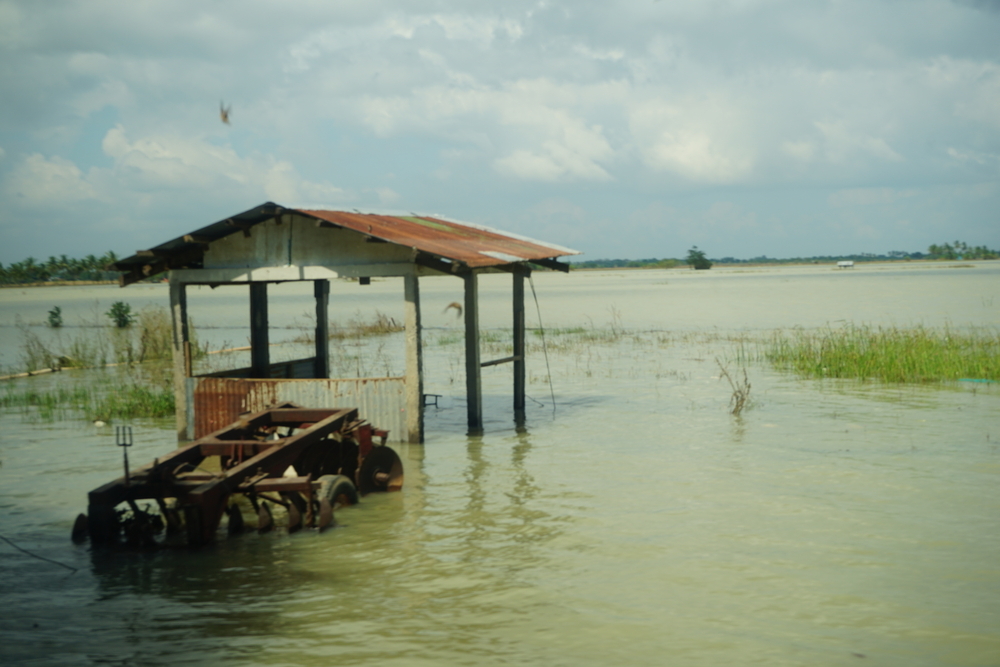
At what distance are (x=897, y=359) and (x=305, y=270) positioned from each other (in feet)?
37.8

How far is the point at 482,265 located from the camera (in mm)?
10625

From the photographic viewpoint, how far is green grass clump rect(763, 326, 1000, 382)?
16.1m

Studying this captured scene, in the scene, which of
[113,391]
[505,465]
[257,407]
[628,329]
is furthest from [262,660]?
[628,329]

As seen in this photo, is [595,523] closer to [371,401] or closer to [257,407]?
[371,401]

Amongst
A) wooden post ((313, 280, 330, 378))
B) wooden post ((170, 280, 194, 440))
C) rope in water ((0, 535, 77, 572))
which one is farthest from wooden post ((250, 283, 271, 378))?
rope in water ((0, 535, 77, 572))

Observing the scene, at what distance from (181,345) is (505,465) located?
467cm

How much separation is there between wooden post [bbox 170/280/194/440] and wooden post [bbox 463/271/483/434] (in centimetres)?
367

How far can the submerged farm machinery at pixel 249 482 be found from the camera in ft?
22.6

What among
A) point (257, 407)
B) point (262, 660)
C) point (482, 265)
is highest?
point (482, 265)

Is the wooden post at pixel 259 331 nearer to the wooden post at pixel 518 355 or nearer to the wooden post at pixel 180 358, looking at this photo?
the wooden post at pixel 180 358

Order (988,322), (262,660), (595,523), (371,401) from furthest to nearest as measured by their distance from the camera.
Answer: (988,322), (371,401), (595,523), (262,660)

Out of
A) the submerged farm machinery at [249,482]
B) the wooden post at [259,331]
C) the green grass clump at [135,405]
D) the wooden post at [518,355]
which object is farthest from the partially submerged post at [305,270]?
the green grass clump at [135,405]

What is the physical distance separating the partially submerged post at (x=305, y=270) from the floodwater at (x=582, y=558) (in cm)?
77

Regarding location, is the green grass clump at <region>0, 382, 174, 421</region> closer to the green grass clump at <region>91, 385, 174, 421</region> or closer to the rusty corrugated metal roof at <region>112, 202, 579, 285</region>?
the green grass clump at <region>91, 385, 174, 421</region>
